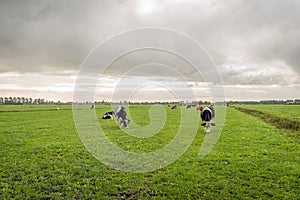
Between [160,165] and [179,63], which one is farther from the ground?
[179,63]

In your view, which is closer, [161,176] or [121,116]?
[161,176]

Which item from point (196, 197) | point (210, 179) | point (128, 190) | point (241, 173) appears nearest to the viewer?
point (196, 197)

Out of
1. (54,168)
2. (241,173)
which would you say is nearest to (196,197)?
(241,173)

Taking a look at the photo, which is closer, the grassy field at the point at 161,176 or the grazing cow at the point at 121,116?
the grassy field at the point at 161,176

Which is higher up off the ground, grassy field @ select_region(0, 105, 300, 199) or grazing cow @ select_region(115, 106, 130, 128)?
grazing cow @ select_region(115, 106, 130, 128)

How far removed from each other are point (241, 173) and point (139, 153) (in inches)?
215

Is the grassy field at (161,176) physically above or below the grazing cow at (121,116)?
below

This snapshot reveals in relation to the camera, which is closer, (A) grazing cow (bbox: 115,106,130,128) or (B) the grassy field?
(B) the grassy field

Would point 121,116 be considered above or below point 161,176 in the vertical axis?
above

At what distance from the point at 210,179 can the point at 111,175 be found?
385 centimetres

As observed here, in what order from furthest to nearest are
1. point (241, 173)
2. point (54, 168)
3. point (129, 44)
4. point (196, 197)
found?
1. point (129, 44)
2. point (54, 168)
3. point (241, 173)
4. point (196, 197)

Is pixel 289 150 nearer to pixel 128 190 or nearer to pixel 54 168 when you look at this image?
pixel 128 190

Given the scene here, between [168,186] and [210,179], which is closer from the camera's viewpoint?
[168,186]

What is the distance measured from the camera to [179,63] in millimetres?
13492
